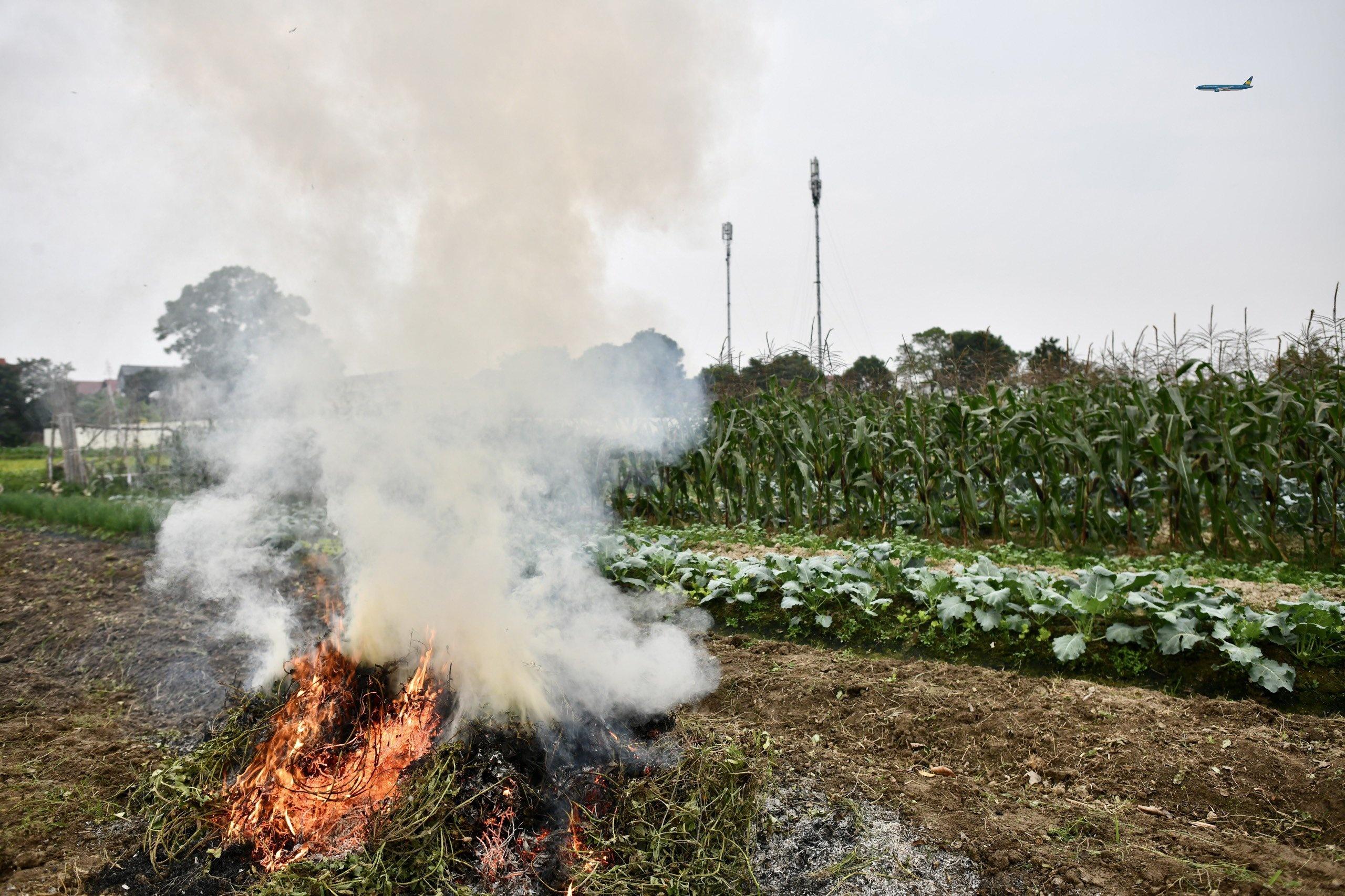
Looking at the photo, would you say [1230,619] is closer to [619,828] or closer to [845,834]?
[845,834]

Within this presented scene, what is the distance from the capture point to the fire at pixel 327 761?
236 cm

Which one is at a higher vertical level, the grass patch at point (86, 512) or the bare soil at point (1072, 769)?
the grass patch at point (86, 512)

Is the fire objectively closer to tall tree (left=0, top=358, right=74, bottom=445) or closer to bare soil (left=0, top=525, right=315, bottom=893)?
bare soil (left=0, top=525, right=315, bottom=893)

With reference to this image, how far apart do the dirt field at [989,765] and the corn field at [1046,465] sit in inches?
126

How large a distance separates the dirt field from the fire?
0.45 metres

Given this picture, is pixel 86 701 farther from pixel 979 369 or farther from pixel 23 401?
pixel 23 401

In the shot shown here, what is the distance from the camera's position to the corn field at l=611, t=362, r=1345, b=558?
549 centimetres

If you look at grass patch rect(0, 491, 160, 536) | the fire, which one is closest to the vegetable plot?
the fire

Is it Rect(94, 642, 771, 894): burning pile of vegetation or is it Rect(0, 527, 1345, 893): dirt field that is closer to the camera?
Rect(0, 527, 1345, 893): dirt field

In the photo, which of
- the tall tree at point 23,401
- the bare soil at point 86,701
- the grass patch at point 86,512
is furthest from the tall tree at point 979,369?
the tall tree at point 23,401

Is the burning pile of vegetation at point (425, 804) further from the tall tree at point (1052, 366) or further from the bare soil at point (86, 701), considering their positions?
the tall tree at point (1052, 366)

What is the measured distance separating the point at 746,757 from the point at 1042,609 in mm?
1731

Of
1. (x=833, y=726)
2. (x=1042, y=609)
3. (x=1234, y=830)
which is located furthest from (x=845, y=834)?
(x=1042, y=609)

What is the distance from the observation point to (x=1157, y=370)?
282 inches
